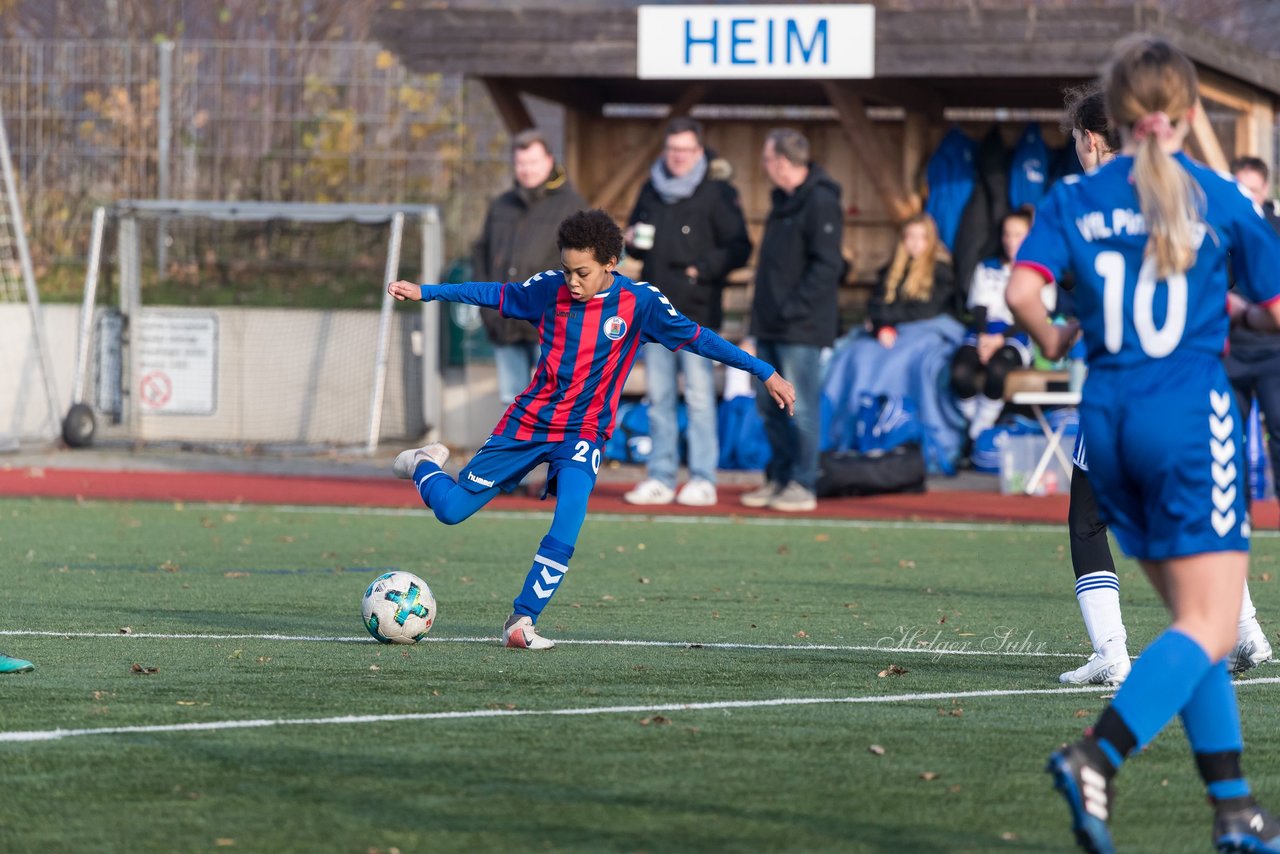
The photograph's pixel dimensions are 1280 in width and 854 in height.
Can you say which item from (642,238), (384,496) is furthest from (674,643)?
(384,496)

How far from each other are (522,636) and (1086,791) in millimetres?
3333

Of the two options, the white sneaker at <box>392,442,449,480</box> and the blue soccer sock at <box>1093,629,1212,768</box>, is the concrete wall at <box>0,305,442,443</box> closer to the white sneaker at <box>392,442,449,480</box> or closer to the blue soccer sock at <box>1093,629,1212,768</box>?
the white sneaker at <box>392,442,449,480</box>

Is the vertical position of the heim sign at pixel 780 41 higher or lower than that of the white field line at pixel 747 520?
higher

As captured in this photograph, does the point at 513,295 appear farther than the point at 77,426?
No

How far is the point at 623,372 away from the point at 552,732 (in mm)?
2517

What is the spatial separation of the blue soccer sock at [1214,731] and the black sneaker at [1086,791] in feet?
1.24

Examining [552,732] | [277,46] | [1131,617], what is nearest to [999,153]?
[277,46]

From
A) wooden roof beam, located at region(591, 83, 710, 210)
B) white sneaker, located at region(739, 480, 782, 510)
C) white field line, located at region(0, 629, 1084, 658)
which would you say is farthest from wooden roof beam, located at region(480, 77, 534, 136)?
white field line, located at region(0, 629, 1084, 658)

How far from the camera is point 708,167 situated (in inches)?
539

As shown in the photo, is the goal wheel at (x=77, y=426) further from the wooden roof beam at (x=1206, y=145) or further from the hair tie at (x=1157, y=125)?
the hair tie at (x=1157, y=125)

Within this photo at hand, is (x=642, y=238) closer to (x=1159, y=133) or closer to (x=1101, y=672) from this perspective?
(x=1101, y=672)

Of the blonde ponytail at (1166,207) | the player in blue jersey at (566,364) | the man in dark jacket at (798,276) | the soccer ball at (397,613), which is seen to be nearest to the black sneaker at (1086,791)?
the blonde ponytail at (1166,207)

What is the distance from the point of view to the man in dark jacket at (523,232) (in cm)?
1333

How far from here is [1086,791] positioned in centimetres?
373
